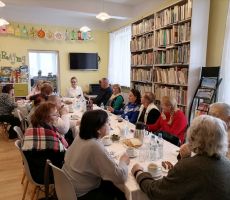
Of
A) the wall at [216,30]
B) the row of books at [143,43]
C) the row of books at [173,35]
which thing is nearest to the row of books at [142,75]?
the row of books at [143,43]

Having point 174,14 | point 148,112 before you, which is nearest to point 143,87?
point 174,14

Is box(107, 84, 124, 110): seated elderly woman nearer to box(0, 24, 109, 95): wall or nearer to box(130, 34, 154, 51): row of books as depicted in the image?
box(130, 34, 154, 51): row of books

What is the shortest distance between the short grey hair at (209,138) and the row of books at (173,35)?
2.62 meters

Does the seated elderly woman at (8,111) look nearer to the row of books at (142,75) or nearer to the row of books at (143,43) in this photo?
the row of books at (142,75)

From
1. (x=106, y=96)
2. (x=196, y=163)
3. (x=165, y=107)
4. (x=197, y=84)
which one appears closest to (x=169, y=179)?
(x=196, y=163)

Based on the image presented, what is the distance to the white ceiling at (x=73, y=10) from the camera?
4797 millimetres

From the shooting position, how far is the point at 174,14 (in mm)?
3773

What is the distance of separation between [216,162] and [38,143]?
4.77ft

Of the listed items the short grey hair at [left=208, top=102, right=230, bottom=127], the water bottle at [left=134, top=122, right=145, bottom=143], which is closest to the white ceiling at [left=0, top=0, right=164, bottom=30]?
the short grey hair at [left=208, top=102, right=230, bottom=127]

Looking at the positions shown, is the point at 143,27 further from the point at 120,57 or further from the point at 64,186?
the point at 64,186

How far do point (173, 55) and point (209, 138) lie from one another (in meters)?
2.95

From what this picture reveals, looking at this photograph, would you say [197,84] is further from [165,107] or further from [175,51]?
[165,107]

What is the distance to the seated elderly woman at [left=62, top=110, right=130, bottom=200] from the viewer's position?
147 cm

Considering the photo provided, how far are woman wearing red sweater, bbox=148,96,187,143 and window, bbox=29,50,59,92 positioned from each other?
15.8ft
